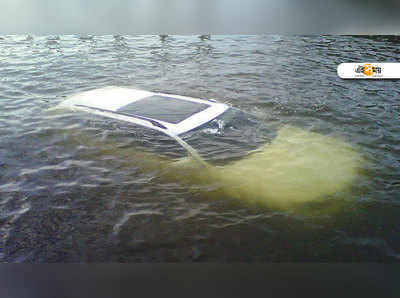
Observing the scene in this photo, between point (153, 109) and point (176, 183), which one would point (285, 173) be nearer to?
point (176, 183)

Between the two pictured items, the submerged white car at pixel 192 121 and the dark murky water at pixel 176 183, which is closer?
the dark murky water at pixel 176 183

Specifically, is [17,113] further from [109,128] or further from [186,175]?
[186,175]

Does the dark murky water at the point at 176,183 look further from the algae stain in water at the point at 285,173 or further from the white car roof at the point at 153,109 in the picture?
the white car roof at the point at 153,109

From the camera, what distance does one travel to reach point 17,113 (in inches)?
259

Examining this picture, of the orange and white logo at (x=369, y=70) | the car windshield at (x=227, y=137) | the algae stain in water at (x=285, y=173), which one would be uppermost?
the orange and white logo at (x=369, y=70)

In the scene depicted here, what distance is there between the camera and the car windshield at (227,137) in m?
5.01

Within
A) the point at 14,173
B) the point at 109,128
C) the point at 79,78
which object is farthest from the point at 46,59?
the point at 14,173

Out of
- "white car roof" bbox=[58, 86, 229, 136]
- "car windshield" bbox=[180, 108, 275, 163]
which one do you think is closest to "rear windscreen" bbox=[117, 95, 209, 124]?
"white car roof" bbox=[58, 86, 229, 136]

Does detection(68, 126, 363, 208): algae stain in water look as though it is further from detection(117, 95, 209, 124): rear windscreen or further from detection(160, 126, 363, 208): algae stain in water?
detection(117, 95, 209, 124): rear windscreen

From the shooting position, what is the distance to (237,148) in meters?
5.16

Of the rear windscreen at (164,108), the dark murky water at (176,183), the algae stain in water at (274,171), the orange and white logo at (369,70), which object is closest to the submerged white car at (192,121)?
the rear windscreen at (164,108)

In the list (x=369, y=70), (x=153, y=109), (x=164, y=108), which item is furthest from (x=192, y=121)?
(x=369, y=70)

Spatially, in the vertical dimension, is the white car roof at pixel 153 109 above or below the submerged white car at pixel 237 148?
above

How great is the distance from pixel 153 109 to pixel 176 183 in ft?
4.95
